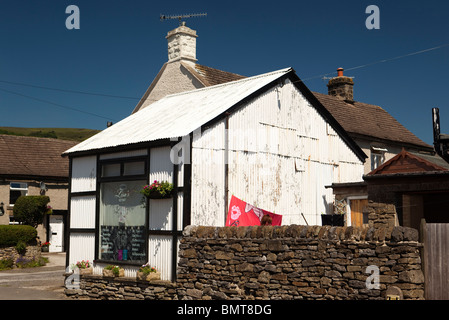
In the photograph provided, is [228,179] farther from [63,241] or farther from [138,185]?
[63,241]

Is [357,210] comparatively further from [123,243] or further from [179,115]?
[123,243]

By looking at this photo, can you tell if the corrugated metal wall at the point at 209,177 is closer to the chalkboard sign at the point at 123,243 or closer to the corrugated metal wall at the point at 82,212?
the chalkboard sign at the point at 123,243

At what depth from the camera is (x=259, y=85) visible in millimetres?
15438

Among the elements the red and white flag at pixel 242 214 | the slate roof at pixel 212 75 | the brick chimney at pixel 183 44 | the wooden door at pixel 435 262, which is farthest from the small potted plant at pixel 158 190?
the brick chimney at pixel 183 44

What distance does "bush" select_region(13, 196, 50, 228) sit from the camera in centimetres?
2675

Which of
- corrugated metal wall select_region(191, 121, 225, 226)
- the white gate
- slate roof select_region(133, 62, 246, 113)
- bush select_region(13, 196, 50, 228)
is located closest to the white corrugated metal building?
corrugated metal wall select_region(191, 121, 225, 226)

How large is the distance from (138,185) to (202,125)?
2.69 m

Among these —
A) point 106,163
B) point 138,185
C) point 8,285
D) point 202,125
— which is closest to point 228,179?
point 202,125

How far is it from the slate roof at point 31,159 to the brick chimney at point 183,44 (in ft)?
32.3

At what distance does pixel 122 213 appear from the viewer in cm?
1518

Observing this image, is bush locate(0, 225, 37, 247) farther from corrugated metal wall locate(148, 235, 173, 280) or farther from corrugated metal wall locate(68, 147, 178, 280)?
corrugated metal wall locate(148, 235, 173, 280)

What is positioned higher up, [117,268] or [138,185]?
[138,185]

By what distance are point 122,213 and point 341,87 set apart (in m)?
18.4

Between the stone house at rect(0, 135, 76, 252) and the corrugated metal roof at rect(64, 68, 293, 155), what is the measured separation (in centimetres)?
1296
